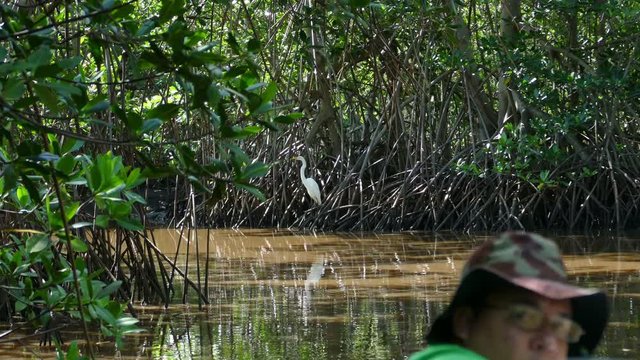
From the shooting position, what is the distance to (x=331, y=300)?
22.5 feet

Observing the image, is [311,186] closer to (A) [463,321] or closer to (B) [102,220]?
(B) [102,220]

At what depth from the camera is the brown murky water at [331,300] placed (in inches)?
213

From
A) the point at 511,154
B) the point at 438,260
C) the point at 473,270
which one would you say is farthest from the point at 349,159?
the point at 473,270

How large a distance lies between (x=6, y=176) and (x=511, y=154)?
28.0 ft

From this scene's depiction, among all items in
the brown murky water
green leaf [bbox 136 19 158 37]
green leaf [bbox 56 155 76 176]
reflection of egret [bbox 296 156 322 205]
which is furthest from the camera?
reflection of egret [bbox 296 156 322 205]

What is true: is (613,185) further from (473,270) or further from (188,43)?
(473,270)

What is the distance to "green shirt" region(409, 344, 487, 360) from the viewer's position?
4.20 feet

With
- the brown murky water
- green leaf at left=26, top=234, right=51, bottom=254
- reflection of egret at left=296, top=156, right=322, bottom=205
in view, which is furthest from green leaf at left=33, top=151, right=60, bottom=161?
reflection of egret at left=296, top=156, right=322, bottom=205

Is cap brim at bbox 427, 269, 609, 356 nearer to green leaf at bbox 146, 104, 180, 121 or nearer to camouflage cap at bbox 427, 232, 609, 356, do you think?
camouflage cap at bbox 427, 232, 609, 356

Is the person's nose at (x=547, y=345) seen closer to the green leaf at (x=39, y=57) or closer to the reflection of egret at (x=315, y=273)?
the green leaf at (x=39, y=57)

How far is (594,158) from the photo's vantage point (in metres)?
10.9

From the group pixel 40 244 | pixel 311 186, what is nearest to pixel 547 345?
pixel 40 244

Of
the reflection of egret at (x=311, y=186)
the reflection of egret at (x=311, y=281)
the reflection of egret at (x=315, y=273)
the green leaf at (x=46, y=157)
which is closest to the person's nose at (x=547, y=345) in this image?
the green leaf at (x=46, y=157)

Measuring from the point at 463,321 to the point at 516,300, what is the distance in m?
0.08
